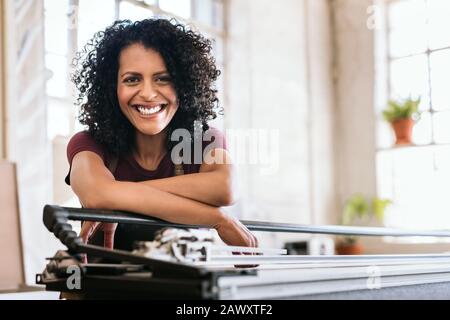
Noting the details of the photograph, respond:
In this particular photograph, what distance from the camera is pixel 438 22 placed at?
6004mm

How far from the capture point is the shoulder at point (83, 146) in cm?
122

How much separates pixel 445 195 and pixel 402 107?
0.91 meters

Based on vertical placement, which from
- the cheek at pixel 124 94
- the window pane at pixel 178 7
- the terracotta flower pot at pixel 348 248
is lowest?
the terracotta flower pot at pixel 348 248

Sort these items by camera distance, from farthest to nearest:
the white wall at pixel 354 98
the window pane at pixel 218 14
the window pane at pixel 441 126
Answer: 1. the white wall at pixel 354 98
2. the window pane at pixel 441 126
3. the window pane at pixel 218 14

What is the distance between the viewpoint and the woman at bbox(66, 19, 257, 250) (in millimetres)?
1114

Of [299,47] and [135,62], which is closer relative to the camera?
[135,62]

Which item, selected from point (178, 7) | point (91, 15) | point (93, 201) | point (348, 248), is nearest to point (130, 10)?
point (91, 15)

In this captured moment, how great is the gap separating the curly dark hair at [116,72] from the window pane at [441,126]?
197 inches

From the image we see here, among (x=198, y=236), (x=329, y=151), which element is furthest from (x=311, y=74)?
(x=198, y=236)

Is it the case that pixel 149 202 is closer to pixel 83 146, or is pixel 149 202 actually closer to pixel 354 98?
pixel 83 146

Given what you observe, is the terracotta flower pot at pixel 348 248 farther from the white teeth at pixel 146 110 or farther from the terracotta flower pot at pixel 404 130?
the white teeth at pixel 146 110

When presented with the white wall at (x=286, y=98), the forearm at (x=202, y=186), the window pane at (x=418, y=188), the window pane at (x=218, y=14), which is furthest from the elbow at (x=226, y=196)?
the window pane at (x=418, y=188)
